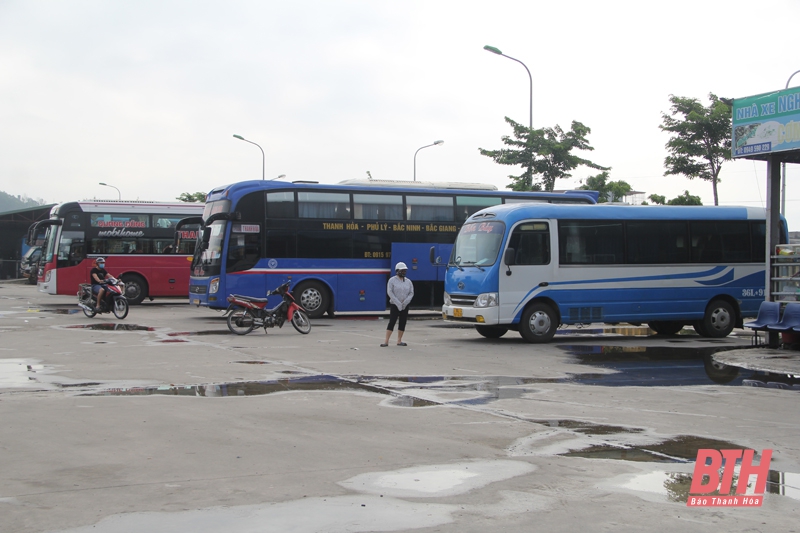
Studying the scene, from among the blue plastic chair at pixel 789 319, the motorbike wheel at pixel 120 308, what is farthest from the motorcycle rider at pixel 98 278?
the blue plastic chair at pixel 789 319

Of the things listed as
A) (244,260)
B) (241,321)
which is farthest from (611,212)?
(244,260)

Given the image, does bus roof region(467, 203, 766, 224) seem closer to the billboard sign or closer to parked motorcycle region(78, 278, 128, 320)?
the billboard sign

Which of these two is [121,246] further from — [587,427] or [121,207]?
[587,427]

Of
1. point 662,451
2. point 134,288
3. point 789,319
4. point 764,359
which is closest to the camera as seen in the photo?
point 662,451

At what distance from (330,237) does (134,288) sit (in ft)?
30.7

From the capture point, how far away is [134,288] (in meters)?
28.6

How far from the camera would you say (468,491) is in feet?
17.4

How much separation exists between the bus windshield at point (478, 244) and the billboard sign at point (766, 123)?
5.03m

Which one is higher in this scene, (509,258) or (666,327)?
(509,258)

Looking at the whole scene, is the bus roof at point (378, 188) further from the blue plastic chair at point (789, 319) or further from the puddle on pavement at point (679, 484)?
the puddle on pavement at point (679, 484)

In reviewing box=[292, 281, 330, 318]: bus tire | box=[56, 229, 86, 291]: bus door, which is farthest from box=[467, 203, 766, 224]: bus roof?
box=[56, 229, 86, 291]: bus door

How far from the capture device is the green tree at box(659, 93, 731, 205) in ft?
101

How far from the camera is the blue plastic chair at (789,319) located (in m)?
14.5

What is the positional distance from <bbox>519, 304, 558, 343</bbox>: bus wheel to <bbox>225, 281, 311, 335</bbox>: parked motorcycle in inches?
192
